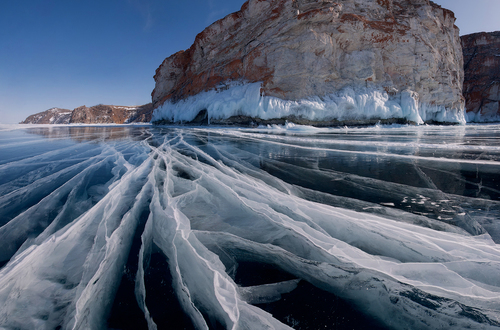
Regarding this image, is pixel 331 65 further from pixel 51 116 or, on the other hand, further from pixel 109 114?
pixel 51 116

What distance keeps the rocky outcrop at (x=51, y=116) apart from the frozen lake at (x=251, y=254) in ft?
293

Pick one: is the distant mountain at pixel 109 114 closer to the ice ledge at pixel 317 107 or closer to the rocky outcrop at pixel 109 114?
the rocky outcrop at pixel 109 114

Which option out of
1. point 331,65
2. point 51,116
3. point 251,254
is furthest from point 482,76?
point 51,116

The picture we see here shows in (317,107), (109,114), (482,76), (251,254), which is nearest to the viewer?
(251,254)

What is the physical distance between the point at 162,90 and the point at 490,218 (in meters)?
25.3

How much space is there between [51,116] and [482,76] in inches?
4385

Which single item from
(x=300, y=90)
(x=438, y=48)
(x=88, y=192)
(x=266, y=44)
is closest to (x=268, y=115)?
(x=300, y=90)

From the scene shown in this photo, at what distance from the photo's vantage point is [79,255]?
1037 mm

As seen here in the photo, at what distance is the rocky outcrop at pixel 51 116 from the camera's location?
68.1 meters

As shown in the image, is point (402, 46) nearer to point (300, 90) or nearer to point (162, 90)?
point (300, 90)

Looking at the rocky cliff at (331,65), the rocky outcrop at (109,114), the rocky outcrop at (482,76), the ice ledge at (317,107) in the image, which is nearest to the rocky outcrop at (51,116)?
the rocky outcrop at (109,114)

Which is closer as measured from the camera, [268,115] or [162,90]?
[268,115]

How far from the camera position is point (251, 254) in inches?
41.9

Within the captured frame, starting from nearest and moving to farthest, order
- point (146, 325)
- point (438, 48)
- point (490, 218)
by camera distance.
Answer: point (146, 325)
point (490, 218)
point (438, 48)
